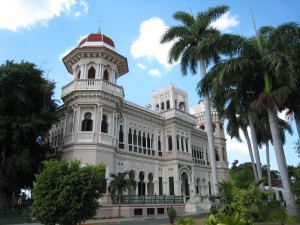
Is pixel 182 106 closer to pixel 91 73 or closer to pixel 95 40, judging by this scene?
pixel 91 73

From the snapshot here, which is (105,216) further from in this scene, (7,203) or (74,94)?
(74,94)

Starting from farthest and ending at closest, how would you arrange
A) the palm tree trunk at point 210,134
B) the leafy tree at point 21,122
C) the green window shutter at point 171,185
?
the green window shutter at point 171,185 < the leafy tree at point 21,122 < the palm tree trunk at point 210,134

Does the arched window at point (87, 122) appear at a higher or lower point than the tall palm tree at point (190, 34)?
lower

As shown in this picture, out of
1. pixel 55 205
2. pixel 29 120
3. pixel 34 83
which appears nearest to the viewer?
pixel 55 205

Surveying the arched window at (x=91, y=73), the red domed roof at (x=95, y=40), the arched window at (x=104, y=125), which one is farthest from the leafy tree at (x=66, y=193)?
the red domed roof at (x=95, y=40)

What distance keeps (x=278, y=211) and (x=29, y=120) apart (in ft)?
57.4

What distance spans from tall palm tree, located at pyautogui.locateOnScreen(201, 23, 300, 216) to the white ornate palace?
1156cm

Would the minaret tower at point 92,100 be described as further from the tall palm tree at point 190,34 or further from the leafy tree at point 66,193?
the leafy tree at point 66,193

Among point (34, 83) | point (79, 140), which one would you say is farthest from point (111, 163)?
point (34, 83)

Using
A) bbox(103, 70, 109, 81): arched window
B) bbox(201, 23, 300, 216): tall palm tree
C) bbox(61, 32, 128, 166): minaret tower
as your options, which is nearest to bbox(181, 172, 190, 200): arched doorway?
bbox(61, 32, 128, 166): minaret tower

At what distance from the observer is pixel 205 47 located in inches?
630

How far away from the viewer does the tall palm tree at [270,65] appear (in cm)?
1398

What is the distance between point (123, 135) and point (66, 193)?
1851cm

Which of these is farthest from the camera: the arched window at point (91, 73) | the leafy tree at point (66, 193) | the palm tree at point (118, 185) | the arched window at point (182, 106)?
the arched window at point (182, 106)
